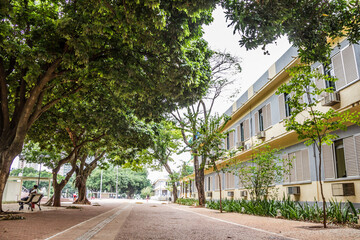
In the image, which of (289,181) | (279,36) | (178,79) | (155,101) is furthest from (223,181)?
(279,36)

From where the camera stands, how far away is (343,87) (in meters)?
11.0

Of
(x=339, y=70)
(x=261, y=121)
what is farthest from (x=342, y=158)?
(x=261, y=121)

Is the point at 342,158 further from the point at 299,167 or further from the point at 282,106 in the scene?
the point at 282,106

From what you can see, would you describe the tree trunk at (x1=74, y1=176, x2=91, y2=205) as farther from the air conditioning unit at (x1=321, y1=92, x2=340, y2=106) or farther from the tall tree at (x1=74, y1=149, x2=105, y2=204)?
the air conditioning unit at (x1=321, y1=92, x2=340, y2=106)

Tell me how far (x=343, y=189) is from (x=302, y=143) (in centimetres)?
395

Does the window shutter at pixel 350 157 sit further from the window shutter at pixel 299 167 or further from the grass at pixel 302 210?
the window shutter at pixel 299 167

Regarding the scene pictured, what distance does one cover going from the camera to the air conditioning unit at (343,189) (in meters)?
10.4

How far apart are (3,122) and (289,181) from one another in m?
13.4

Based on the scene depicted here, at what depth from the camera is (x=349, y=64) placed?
10906 millimetres

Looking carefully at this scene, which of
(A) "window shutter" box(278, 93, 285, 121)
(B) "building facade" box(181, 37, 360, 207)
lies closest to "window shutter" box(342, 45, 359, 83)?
(B) "building facade" box(181, 37, 360, 207)

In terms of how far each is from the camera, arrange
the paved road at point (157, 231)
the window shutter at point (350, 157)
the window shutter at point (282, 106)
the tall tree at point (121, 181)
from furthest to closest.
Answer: the tall tree at point (121, 181), the window shutter at point (282, 106), the window shutter at point (350, 157), the paved road at point (157, 231)

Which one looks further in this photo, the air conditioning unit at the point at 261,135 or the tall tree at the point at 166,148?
the tall tree at the point at 166,148

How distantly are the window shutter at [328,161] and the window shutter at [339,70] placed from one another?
267cm

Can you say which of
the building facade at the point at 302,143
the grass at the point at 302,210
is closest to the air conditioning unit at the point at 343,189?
the building facade at the point at 302,143
